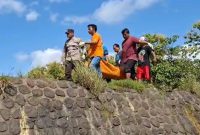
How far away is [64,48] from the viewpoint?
Result: 14156 millimetres

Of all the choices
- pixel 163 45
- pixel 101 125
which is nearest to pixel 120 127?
pixel 101 125

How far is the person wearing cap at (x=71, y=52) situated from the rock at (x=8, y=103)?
3.04 meters

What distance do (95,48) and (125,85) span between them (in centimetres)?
155

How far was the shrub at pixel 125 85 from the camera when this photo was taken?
14.2 meters

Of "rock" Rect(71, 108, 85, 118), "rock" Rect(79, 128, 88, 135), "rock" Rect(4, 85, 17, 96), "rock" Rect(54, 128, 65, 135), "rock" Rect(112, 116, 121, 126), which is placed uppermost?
"rock" Rect(4, 85, 17, 96)

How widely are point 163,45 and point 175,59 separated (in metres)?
2.27

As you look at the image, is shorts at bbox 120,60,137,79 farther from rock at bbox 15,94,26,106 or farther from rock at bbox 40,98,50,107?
Answer: rock at bbox 15,94,26,106

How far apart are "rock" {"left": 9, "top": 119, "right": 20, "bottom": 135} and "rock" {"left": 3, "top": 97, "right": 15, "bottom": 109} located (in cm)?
35

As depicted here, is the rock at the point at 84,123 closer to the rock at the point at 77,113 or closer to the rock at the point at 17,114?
the rock at the point at 77,113

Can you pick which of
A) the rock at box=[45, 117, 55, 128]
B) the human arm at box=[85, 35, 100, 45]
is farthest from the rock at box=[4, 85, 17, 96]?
the human arm at box=[85, 35, 100, 45]

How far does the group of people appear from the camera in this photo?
1391 cm

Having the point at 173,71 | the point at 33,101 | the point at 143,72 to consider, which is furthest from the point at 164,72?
the point at 33,101

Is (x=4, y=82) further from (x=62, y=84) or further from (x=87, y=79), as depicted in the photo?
(x=87, y=79)

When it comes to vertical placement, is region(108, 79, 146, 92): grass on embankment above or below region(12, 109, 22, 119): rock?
above
